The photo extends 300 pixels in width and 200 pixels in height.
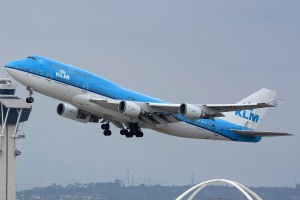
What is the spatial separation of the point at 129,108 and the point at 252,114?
2091 cm

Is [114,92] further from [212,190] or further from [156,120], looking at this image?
[212,190]

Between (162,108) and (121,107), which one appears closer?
(121,107)

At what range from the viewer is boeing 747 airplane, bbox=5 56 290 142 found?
9119cm

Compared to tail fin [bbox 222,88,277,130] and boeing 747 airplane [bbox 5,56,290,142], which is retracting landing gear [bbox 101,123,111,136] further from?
tail fin [bbox 222,88,277,130]

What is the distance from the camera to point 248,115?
358 ft

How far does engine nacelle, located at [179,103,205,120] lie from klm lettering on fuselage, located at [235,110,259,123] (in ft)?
45.9

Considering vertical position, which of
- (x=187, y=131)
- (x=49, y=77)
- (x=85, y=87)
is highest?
(x=49, y=77)

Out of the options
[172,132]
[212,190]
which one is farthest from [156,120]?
[212,190]

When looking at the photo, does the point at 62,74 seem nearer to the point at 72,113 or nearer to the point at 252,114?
the point at 72,113

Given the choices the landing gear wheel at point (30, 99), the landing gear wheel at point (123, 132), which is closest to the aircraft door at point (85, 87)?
the landing gear wheel at point (30, 99)

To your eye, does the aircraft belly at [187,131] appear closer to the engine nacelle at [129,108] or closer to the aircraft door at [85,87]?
the engine nacelle at [129,108]

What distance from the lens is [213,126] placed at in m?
103

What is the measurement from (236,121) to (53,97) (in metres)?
23.4

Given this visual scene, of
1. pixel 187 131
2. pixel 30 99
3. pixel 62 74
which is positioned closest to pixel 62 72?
pixel 62 74
